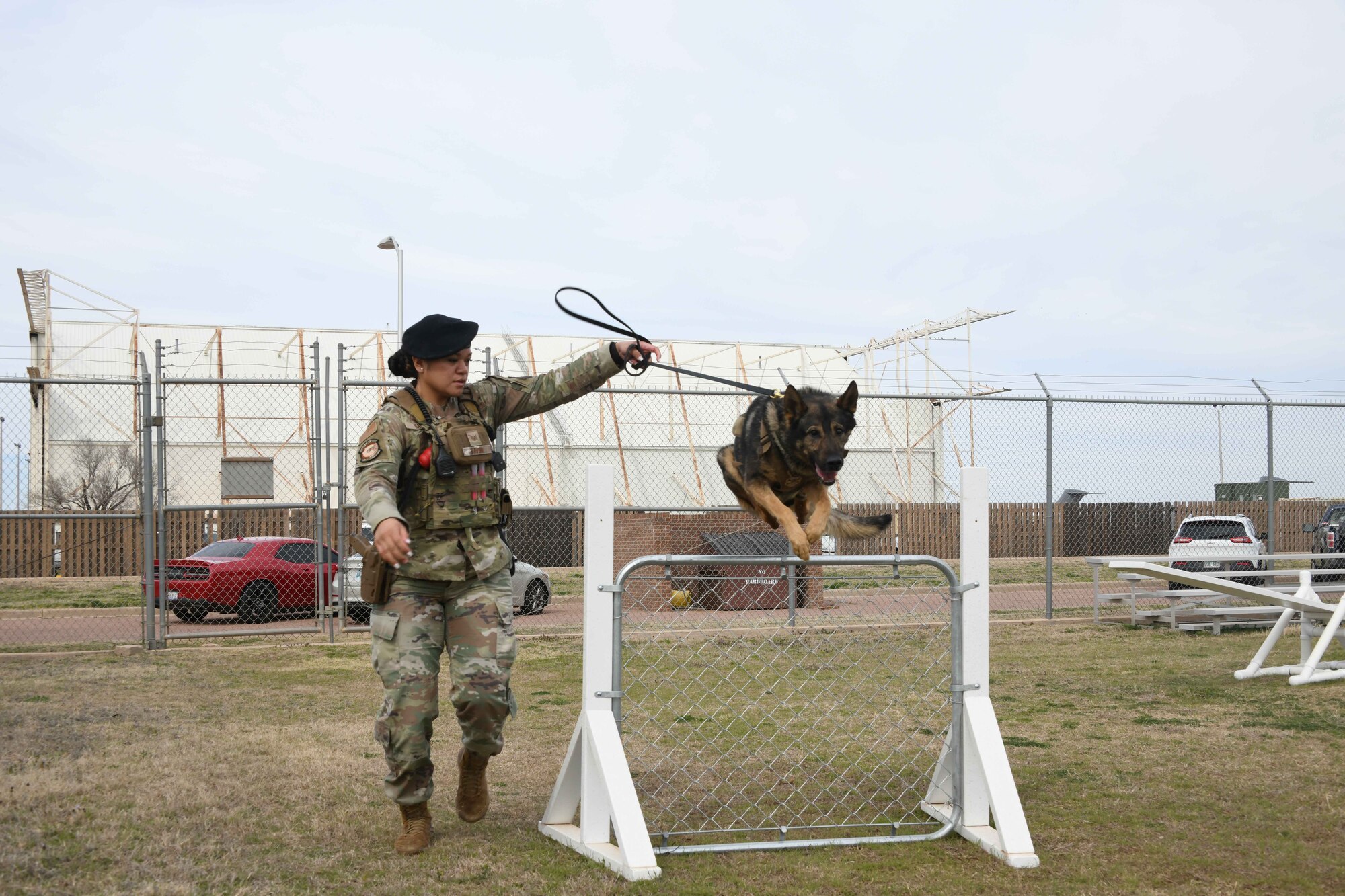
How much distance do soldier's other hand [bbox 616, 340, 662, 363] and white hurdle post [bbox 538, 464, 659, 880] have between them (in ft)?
1.51

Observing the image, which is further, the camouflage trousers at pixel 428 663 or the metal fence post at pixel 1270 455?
the metal fence post at pixel 1270 455

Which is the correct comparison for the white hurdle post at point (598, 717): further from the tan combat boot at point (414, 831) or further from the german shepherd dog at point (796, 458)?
the german shepherd dog at point (796, 458)

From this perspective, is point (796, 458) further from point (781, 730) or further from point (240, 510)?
point (240, 510)

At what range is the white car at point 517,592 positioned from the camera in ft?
42.3

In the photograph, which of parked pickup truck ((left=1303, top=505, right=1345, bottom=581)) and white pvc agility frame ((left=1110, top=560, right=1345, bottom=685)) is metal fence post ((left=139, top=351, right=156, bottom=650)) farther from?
parked pickup truck ((left=1303, top=505, right=1345, bottom=581))

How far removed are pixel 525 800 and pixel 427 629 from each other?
1384mm

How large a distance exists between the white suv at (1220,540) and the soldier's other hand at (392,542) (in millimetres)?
12869

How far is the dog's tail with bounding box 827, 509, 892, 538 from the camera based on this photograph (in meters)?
5.00

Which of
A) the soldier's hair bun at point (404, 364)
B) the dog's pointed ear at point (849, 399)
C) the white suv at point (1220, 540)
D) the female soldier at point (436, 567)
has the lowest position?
the white suv at point (1220, 540)

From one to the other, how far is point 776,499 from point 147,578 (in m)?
8.00

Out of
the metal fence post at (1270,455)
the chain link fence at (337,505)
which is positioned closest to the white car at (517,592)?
the chain link fence at (337,505)

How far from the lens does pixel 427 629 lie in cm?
399

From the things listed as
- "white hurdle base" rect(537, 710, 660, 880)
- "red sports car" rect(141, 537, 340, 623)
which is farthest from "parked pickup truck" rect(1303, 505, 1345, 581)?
"white hurdle base" rect(537, 710, 660, 880)

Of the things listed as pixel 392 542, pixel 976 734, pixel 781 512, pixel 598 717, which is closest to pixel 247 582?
pixel 598 717
